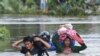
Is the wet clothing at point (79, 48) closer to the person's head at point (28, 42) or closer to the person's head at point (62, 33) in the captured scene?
the person's head at point (62, 33)

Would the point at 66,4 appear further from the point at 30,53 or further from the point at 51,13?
the point at 30,53

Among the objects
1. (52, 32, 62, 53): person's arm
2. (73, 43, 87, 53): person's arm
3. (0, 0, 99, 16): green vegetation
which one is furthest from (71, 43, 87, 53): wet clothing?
(0, 0, 99, 16): green vegetation

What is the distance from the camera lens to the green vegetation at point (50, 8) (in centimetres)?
3766

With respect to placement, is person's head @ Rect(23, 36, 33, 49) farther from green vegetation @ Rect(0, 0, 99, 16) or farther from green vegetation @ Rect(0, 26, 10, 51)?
green vegetation @ Rect(0, 0, 99, 16)

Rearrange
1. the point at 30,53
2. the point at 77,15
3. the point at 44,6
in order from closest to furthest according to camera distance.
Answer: the point at 30,53 → the point at 77,15 → the point at 44,6

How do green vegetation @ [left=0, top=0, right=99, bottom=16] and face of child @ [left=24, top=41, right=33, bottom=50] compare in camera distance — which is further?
green vegetation @ [left=0, top=0, right=99, bottom=16]

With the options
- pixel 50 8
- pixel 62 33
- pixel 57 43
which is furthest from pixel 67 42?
pixel 50 8

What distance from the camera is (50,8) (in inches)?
1548

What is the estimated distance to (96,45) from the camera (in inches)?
655

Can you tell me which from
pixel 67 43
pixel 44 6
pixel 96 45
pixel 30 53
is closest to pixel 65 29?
pixel 67 43

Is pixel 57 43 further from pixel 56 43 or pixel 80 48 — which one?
pixel 80 48

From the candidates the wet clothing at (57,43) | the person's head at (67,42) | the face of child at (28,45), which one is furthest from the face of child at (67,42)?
the face of child at (28,45)

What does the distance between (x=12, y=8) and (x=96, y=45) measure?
22.5m

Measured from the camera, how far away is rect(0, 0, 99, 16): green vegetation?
37656 millimetres
